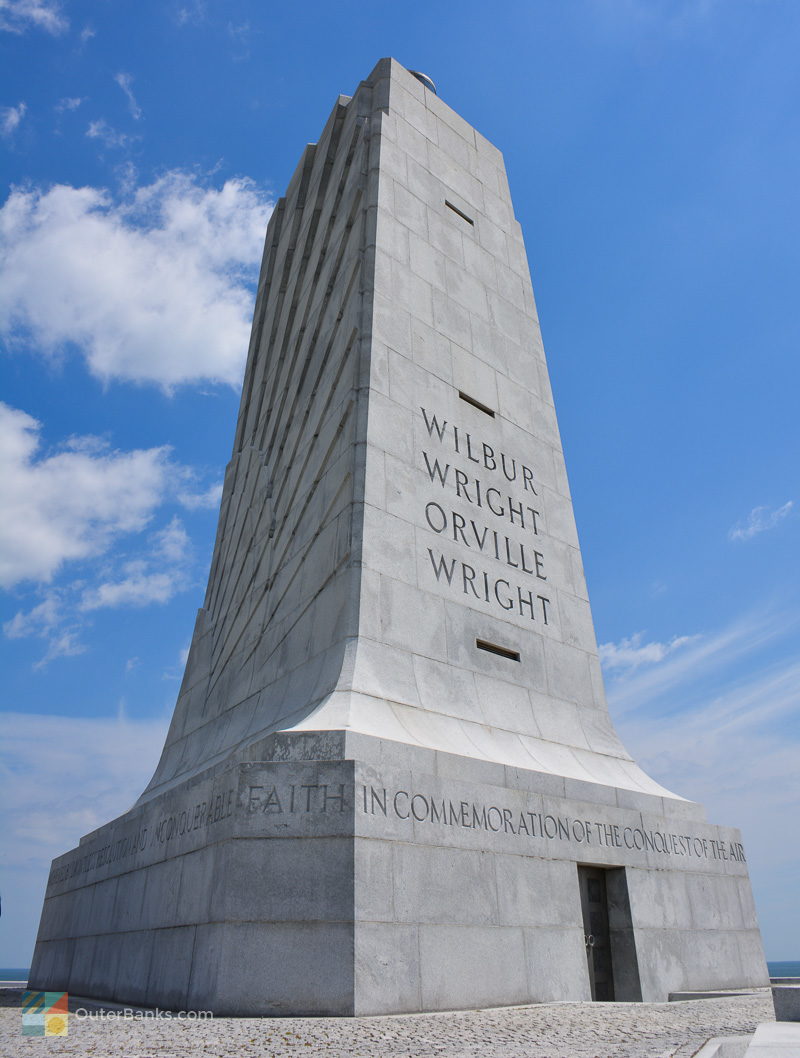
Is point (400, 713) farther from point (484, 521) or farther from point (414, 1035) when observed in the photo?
point (484, 521)

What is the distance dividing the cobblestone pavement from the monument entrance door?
2058 mm

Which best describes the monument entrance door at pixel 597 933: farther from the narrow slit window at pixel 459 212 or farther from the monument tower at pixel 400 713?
the narrow slit window at pixel 459 212

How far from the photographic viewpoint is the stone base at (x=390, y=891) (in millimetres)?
6723

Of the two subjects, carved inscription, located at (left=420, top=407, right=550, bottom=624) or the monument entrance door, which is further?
carved inscription, located at (left=420, top=407, right=550, bottom=624)

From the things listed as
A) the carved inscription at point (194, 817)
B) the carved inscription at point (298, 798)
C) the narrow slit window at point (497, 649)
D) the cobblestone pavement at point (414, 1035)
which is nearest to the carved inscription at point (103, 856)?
the carved inscription at point (194, 817)

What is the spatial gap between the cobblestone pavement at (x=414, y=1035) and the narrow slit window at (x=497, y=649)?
15.4 ft

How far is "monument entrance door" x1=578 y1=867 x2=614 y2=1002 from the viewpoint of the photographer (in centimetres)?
924

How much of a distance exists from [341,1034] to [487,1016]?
1848 millimetres

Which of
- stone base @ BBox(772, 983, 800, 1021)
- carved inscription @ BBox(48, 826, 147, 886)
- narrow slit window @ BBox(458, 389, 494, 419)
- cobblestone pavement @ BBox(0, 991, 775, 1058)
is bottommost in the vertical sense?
cobblestone pavement @ BBox(0, 991, 775, 1058)

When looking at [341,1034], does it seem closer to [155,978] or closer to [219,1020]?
[219,1020]

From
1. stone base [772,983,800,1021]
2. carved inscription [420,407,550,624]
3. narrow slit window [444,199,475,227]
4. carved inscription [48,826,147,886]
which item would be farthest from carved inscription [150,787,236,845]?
narrow slit window [444,199,475,227]

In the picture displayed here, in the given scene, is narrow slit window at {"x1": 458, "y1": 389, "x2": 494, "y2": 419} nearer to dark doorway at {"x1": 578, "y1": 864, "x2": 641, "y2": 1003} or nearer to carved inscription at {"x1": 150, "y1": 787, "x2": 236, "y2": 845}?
dark doorway at {"x1": 578, "y1": 864, "x2": 641, "y2": 1003}

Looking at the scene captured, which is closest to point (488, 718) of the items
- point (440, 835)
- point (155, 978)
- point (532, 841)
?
point (532, 841)

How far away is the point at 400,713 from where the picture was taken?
29.7 ft
